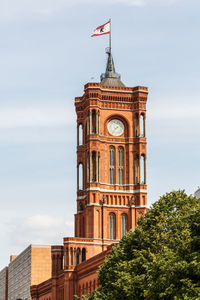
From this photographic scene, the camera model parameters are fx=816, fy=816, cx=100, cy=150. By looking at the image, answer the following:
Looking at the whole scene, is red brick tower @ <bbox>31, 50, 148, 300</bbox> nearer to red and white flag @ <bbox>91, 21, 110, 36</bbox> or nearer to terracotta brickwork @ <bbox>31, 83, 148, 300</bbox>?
terracotta brickwork @ <bbox>31, 83, 148, 300</bbox>

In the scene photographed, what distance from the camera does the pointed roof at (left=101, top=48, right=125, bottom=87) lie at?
138 metres

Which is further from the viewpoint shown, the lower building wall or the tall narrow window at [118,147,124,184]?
the tall narrow window at [118,147,124,184]

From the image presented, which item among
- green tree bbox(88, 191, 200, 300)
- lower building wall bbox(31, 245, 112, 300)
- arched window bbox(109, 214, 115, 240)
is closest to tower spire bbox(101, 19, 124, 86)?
arched window bbox(109, 214, 115, 240)

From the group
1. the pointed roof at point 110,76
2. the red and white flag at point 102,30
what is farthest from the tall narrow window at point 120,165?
the red and white flag at point 102,30

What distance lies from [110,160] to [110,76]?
15475 mm

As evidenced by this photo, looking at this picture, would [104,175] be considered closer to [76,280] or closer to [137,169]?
[137,169]

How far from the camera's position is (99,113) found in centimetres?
13412

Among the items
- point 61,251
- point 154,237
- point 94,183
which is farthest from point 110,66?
point 154,237

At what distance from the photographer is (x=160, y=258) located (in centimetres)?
5731

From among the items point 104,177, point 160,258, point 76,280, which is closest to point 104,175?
point 104,177

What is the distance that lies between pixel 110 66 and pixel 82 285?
130ft

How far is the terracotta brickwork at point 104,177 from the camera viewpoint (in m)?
127

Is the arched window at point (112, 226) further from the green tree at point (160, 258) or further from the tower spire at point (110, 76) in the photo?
the green tree at point (160, 258)

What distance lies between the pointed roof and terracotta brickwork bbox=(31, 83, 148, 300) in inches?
107
